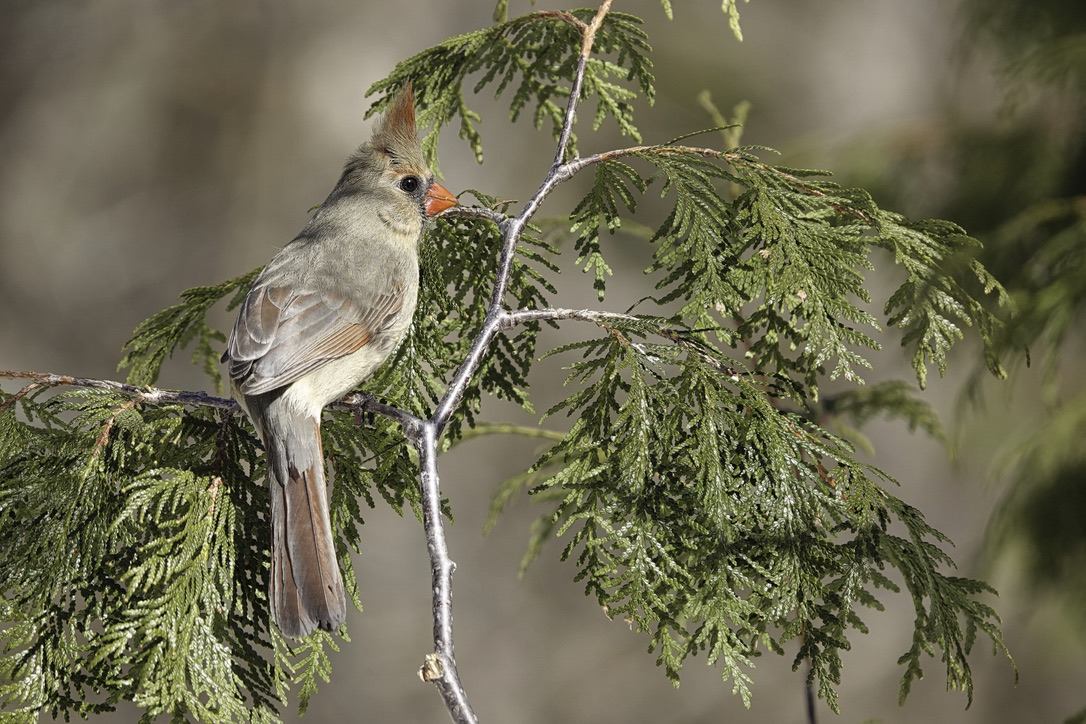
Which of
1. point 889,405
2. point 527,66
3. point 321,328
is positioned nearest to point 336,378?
point 321,328

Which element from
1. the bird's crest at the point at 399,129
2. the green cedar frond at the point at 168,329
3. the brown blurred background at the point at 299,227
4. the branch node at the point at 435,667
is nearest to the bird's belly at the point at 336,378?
the green cedar frond at the point at 168,329

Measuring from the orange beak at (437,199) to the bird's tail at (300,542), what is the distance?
0.66m

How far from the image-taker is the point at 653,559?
128cm

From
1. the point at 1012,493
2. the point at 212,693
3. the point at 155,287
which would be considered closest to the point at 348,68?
the point at 155,287

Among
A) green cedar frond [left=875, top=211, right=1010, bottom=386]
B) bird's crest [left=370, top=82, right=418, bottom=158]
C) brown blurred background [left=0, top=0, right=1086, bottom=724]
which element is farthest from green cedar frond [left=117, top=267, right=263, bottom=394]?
brown blurred background [left=0, top=0, right=1086, bottom=724]

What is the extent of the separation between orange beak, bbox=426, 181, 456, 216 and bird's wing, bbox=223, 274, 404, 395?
183mm

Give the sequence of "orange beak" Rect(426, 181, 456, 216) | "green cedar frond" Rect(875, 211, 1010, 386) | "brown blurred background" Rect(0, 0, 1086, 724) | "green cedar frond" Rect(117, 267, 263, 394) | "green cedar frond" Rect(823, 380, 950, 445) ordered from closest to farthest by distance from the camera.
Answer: "green cedar frond" Rect(875, 211, 1010, 386)
"green cedar frond" Rect(117, 267, 263, 394)
"orange beak" Rect(426, 181, 456, 216)
"green cedar frond" Rect(823, 380, 950, 445)
"brown blurred background" Rect(0, 0, 1086, 724)

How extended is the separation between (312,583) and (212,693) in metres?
0.20

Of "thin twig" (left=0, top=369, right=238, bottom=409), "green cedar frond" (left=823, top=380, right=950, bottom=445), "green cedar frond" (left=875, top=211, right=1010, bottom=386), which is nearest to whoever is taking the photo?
"green cedar frond" (left=875, top=211, right=1010, bottom=386)

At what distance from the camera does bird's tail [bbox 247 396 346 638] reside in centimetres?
133

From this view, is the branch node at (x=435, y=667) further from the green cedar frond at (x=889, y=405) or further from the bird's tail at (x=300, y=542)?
the green cedar frond at (x=889, y=405)

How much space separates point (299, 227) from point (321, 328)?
12.1 ft

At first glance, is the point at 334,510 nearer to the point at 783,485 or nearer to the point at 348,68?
the point at 783,485

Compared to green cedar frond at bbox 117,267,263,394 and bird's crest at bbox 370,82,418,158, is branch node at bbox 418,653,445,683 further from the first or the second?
bird's crest at bbox 370,82,418,158
